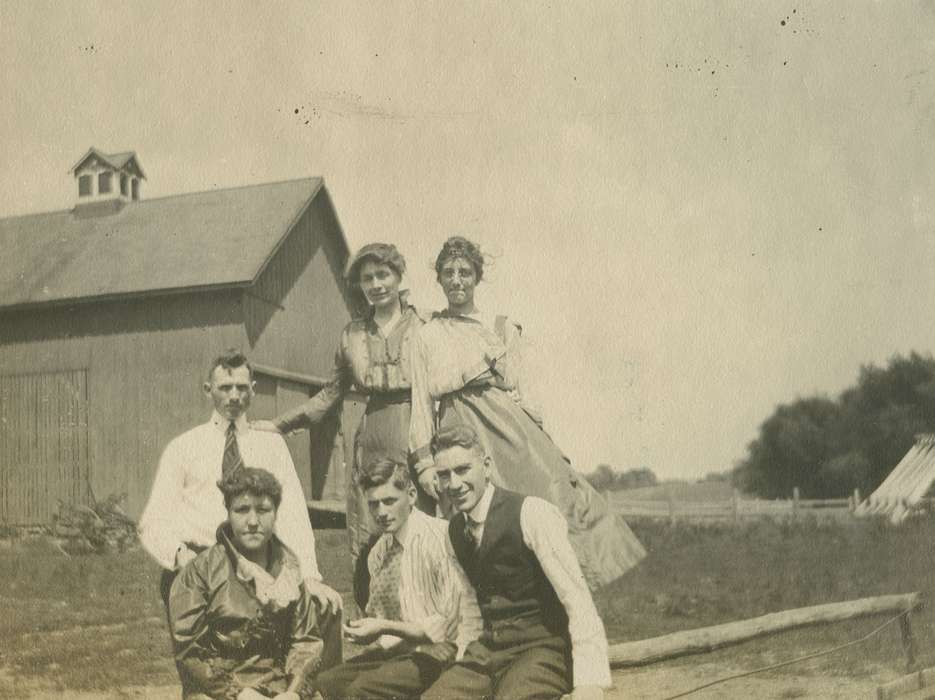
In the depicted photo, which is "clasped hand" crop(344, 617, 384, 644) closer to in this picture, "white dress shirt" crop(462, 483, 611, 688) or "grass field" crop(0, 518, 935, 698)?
"grass field" crop(0, 518, 935, 698)

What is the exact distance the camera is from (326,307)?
4590 mm

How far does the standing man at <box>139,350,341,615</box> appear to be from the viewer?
4.10 meters

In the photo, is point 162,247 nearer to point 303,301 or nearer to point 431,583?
point 303,301

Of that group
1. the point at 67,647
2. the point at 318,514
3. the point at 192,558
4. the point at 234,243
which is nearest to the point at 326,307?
the point at 234,243

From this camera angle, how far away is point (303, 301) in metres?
4.64

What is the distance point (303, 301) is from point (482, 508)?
145 cm

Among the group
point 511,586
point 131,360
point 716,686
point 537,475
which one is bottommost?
point 716,686

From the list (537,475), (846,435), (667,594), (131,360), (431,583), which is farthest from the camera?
(131,360)

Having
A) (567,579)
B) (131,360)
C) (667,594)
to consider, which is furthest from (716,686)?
(131,360)

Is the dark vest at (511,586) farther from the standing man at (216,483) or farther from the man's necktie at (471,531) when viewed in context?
the standing man at (216,483)

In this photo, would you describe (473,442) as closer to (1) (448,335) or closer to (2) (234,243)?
(1) (448,335)

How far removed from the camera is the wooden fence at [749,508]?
4.34m

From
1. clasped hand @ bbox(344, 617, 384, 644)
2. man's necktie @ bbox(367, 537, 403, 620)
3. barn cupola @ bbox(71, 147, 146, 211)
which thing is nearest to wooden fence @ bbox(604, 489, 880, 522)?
man's necktie @ bbox(367, 537, 403, 620)

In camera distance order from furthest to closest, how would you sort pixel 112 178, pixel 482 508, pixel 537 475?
pixel 112 178
pixel 537 475
pixel 482 508
